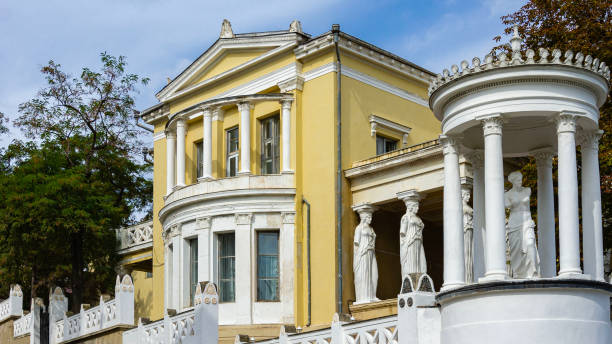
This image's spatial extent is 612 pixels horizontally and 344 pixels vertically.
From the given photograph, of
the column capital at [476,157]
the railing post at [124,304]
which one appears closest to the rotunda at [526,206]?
the column capital at [476,157]

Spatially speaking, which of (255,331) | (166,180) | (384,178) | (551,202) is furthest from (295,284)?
(551,202)

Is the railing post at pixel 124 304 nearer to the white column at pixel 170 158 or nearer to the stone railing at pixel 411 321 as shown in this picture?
the white column at pixel 170 158

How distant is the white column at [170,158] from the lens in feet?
109

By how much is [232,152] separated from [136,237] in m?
8.67

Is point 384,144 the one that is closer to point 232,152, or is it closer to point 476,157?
point 232,152

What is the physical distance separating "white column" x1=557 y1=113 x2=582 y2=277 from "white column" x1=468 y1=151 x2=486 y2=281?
222 centimetres

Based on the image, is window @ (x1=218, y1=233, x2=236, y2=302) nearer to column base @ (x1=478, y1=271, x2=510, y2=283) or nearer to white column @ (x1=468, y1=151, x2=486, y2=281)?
white column @ (x1=468, y1=151, x2=486, y2=281)

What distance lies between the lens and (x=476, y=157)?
62.7 ft

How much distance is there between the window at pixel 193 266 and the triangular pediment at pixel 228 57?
537cm

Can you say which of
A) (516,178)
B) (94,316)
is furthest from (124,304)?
(516,178)

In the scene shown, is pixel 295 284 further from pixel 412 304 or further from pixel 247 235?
pixel 412 304

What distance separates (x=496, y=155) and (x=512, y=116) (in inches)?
29.9

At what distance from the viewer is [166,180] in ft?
117

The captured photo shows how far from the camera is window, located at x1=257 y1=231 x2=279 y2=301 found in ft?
97.3
